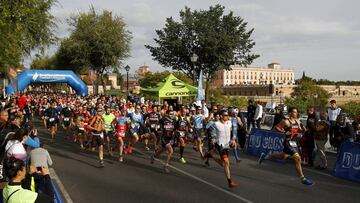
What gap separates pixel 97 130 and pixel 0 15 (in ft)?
18.9

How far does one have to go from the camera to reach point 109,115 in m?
14.5

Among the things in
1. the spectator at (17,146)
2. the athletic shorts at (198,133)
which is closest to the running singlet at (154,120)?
the athletic shorts at (198,133)

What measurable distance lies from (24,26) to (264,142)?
10.7 m

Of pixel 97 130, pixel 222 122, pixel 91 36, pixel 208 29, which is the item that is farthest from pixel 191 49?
pixel 222 122

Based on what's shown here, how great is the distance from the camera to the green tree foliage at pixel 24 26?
1590cm

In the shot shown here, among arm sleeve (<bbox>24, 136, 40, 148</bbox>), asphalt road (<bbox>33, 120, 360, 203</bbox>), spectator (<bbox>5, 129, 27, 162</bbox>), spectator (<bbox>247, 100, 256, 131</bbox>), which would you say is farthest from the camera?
spectator (<bbox>247, 100, 256, 131</bbox>)

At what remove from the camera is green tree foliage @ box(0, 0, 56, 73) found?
626 inches

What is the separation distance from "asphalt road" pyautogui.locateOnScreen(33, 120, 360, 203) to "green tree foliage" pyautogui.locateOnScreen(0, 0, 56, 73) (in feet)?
17.4

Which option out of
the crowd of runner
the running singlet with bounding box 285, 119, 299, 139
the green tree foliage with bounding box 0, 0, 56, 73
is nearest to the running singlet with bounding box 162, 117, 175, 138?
the crowd of runner

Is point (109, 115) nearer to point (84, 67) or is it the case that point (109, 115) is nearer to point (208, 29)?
point (208, 29)

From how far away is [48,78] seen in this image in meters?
39.6

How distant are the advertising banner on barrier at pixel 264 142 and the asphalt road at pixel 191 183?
79cm

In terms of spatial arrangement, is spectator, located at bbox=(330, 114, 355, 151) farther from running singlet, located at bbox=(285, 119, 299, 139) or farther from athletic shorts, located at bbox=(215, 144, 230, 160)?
athletic shorts, located at bbox=(215, 144, 230, 160)

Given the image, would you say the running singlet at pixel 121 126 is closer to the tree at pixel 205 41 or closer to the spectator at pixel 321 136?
the spectator at pixel 321 136
